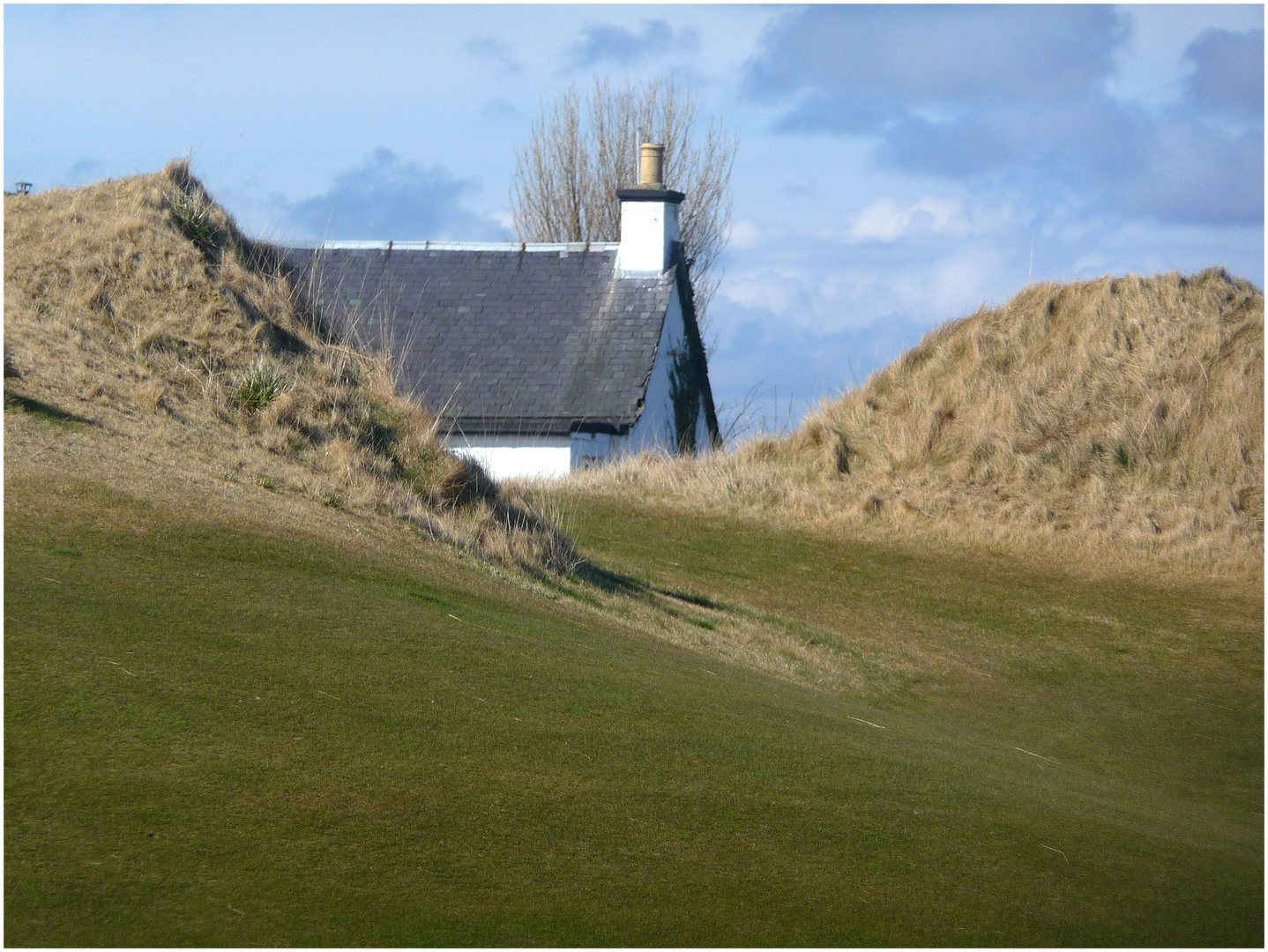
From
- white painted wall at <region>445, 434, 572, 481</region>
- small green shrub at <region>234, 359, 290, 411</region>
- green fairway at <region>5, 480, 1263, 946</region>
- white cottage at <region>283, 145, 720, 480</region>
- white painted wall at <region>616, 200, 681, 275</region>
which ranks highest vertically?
white painted wall at <region>616, 200, 681, 275</region>

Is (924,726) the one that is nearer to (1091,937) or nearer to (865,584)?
(1091,937)

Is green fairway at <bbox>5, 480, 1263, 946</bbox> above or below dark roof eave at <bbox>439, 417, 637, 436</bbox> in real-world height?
below

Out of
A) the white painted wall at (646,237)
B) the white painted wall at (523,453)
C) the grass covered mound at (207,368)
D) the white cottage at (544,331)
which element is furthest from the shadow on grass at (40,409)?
the white painted wall at (646,237)

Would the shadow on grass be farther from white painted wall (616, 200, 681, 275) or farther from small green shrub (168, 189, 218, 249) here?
white painted wall (616, 200, 681, 275)

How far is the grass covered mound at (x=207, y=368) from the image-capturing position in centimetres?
1366

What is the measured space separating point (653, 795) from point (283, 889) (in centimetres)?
230

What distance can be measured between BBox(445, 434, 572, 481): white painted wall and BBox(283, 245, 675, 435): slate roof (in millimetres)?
243

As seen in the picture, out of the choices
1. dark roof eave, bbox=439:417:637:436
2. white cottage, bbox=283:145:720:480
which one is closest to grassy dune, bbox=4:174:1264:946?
dark roof eave, bbox=439:417:637:436

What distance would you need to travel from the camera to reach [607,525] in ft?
70.5

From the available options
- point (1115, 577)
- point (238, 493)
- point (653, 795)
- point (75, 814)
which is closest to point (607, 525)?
point (1115, 577)

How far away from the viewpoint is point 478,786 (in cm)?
664

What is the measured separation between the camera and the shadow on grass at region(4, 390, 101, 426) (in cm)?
1205

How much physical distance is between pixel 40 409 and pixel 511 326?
18.7m

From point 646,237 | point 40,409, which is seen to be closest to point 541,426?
point 646,237
